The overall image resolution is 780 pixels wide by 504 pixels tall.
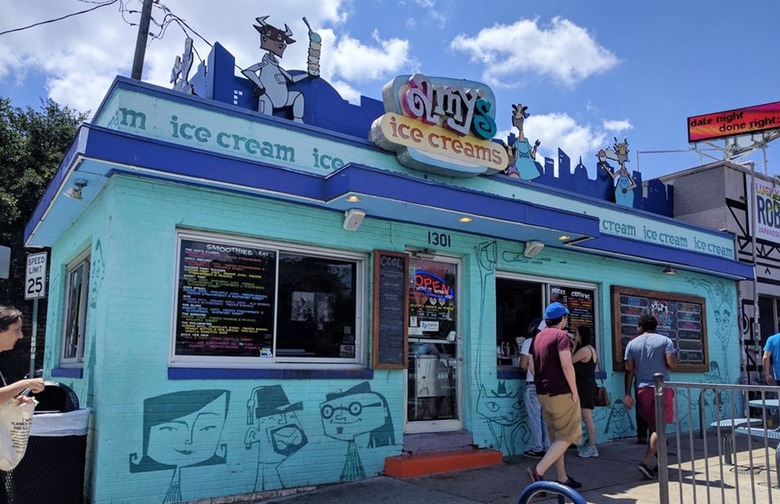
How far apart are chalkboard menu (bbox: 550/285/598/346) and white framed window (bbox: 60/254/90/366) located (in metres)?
6.47

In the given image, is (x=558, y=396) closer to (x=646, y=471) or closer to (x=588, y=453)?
(x=646, y=471)

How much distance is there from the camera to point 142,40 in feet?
37.6

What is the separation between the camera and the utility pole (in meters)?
11.4

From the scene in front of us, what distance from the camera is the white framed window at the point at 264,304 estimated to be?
21.5ft

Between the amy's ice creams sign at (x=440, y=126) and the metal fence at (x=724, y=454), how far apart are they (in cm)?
379

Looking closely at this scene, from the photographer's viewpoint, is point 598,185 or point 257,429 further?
point 598,185

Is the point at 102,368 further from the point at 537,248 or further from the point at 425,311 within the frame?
the point at 537,248

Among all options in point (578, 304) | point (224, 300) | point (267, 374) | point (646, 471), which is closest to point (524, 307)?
point (578, 304)

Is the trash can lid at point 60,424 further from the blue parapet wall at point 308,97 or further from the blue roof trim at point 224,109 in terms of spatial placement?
the blue parapet wall at point 308,97

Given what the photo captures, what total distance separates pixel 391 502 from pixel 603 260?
18.9 ft

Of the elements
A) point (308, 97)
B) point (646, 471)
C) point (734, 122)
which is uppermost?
point (734, 122)

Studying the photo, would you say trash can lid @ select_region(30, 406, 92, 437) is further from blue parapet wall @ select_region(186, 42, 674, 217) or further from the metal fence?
the metal fence

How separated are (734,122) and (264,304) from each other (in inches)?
559

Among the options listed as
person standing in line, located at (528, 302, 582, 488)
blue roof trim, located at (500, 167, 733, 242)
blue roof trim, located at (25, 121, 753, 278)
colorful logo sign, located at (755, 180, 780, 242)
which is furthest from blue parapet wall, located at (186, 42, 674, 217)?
colorful logo sign, located at (755, 180, 780, 242)
